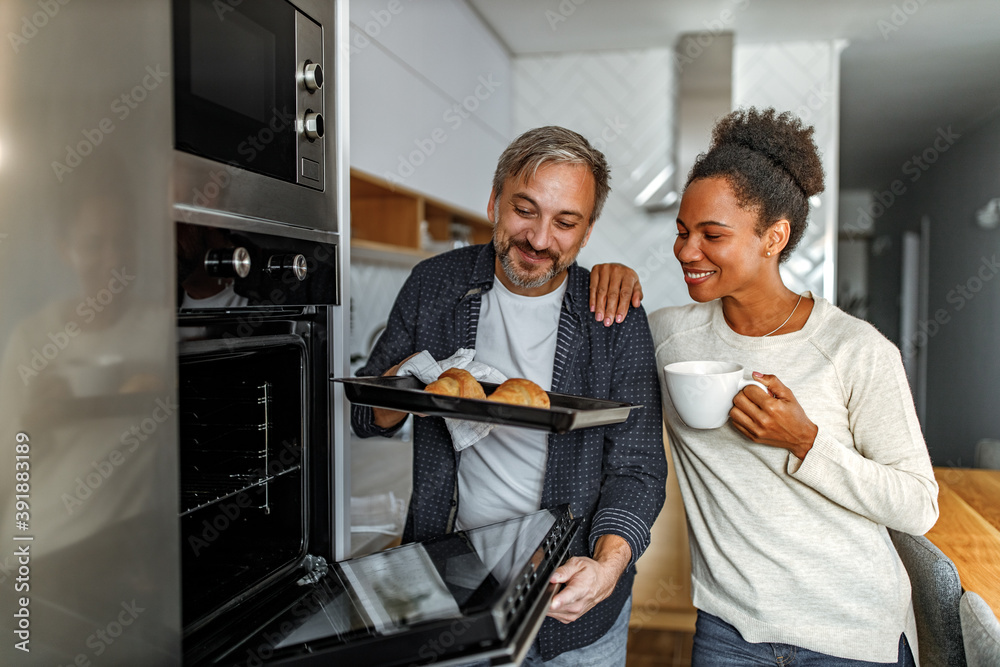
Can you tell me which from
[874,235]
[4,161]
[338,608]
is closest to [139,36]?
[4,161]

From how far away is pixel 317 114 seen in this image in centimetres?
94

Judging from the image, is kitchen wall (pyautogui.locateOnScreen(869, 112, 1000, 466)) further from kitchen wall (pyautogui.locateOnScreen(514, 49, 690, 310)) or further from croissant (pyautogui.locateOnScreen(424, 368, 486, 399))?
croissant (pyautogui.locateOnScreen(424, 368, 486, 399))

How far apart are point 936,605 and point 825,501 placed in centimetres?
36

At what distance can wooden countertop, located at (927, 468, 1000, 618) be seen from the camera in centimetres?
129

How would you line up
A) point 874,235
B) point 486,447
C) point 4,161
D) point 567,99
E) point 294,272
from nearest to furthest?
1. point 4,161
2. point 294,272
3. point 486,447
4. point 567,99
5. point 874,235

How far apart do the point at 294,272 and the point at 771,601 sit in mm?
868

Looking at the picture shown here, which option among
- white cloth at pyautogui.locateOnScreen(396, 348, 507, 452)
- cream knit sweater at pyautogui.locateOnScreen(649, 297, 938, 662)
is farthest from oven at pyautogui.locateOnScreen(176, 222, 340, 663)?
cream knit sweater at pyautogui.locateOnScreen(649, 297, 938, 662)

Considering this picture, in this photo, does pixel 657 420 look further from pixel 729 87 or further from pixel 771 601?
pixel 729 87

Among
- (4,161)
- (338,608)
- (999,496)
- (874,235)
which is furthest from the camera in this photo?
(874,235)

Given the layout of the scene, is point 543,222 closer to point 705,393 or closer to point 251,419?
point 705,393

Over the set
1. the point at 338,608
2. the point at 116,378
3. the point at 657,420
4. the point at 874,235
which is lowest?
the point at 338,608

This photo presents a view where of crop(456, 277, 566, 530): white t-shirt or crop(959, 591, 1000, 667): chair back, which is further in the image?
crop(456, 277, 566, 530): white t-shirt

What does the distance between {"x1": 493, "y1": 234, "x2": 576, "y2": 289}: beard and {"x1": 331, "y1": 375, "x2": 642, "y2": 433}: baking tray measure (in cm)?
27

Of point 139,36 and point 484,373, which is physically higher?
point 139,36
